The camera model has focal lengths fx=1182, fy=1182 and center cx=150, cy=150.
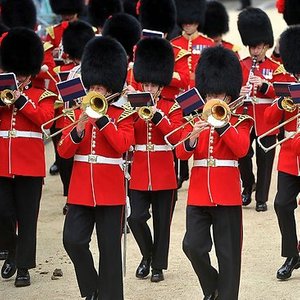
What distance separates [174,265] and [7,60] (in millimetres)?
1699

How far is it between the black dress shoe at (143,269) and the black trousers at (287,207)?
84cm

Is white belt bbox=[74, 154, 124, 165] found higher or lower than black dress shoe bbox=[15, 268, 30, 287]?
higher

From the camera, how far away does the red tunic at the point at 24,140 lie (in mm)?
7184

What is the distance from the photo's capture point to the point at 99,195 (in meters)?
6.39

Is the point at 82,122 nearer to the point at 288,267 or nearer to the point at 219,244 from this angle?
the point at 219,244

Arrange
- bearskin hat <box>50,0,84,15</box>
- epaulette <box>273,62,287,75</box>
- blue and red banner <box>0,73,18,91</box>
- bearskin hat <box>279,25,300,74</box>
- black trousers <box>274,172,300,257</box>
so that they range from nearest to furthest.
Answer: blue and red banner <box>0,73,18,91</box> → black trousers <box>274,172,300,257</box> → bearskin hat <box>279,25,300,74</box> → epaulette <box>273,62,287,75</box> → bearskin hat <box>50,0,84,15</box>

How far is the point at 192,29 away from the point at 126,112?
357cm

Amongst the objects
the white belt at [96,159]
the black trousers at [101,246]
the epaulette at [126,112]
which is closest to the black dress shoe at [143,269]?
the black trousers at [101,246]

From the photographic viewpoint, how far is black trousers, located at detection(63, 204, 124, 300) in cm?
639

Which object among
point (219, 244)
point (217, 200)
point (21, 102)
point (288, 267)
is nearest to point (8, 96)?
point (21, 102)

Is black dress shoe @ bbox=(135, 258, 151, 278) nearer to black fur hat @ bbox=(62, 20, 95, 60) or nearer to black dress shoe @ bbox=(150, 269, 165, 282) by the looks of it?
black dress shoe @ bbox=(150, 269, 165, 282)

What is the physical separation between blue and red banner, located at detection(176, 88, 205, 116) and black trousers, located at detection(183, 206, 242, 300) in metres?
0.54

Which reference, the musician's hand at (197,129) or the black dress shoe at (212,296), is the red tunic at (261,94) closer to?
the musician's hand at (197,129)

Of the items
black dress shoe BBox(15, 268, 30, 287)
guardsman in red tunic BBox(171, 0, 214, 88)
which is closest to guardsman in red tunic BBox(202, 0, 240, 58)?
guardsman in red tunic BBox(171, 0, 214, 88)
